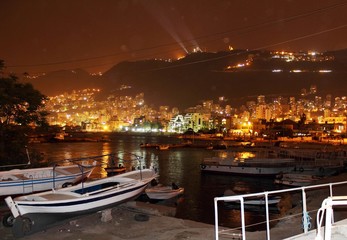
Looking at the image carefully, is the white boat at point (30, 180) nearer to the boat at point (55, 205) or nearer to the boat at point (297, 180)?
the boat at point (55, 205)

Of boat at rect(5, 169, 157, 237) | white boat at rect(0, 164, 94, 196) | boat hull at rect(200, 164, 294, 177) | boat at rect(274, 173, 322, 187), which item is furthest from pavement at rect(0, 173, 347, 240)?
boat hull at rect(200, 164, 294, 177)

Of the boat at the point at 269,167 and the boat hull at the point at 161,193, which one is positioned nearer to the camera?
the boat hull at the point at 161,193

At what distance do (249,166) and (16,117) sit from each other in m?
21.4

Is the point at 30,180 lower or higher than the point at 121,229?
higher

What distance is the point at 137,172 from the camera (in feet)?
42.8

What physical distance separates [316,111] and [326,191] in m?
194

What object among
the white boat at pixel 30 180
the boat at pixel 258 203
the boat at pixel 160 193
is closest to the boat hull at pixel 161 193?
the boat at pixel 160 193

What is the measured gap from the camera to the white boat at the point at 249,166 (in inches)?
1244

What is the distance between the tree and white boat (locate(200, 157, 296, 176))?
20.0 meters

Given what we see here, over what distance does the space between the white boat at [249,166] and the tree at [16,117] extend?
19953 millimetres

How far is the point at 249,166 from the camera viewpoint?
106ft

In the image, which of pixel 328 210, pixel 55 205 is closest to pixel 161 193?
pixel 55 205

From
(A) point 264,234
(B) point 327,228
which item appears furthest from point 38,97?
(B) point 327,228

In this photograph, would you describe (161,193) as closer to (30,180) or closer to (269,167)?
(30,180)
